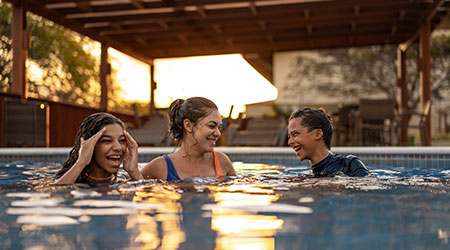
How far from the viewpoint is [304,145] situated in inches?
131

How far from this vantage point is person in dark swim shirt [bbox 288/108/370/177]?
3305mm

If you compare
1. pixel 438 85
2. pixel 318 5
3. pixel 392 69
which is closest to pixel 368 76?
pixel 392 69

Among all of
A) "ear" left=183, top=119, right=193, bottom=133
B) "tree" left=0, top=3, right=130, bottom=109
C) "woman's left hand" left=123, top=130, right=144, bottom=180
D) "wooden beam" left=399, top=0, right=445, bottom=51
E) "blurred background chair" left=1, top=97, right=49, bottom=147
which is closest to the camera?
"woman's left hand" left=123, top=130, right=144, bottom=180

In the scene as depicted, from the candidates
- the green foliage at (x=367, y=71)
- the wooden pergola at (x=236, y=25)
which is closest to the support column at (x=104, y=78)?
the wooden pergola at (x=236, y=25)

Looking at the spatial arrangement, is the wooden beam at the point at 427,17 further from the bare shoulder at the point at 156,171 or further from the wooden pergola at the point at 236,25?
the bare shoulder at the point at 156,171

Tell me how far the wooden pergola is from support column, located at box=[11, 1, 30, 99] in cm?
2

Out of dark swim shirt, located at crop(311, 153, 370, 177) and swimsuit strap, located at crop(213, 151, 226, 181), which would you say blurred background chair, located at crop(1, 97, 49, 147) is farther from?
dark swim shirt, located at crop(311, 153, 370, 177)

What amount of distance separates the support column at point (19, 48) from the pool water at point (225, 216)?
5933 millimetres

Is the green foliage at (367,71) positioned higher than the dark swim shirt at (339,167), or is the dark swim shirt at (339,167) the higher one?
the green foliage at (367,71)

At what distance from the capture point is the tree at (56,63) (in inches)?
687

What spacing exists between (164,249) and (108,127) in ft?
4.90

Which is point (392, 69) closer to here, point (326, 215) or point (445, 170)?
point (445, 170)

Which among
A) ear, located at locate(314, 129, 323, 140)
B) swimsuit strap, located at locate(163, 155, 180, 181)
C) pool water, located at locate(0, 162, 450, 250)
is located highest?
ear, located at locate(314, 129, 323, 140)

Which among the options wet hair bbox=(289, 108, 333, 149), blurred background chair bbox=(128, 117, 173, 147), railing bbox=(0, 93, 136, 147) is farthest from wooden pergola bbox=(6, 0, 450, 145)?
wet hair bbox=(289, 108, 333, 149)
